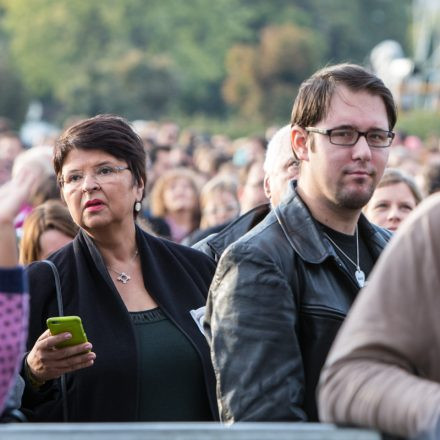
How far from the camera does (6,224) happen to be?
3439mm

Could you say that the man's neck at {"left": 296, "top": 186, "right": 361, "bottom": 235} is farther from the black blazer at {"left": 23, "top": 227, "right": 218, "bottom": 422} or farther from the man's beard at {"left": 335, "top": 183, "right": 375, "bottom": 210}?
the black blazer at {"left": 23, "top": 227, "right": 218, "bottom": 422}

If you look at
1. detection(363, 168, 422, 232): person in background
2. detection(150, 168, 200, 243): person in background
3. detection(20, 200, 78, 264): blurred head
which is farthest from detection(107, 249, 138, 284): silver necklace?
detection(150, 168, 200, 243): person in background

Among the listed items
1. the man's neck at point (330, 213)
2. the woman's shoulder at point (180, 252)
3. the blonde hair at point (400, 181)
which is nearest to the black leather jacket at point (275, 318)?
the man's neck at point (330, 213)

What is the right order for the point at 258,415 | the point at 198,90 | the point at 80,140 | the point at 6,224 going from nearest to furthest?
1. the point at 6,224
2. the point at 258,415
3. the point at 80,140
4. the point at 198,90

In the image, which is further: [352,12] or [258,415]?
[352,12]

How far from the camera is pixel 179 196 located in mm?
11148

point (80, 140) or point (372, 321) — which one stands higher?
point (80, 140)

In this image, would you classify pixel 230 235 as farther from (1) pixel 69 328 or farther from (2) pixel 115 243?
(1) pixel 69 328

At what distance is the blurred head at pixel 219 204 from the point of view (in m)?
10.5

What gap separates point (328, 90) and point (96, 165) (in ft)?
5.21

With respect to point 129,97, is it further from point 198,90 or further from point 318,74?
point 318,74

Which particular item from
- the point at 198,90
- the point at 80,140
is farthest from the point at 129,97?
the point at 80,140

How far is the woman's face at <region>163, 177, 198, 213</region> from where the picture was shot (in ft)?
36.5

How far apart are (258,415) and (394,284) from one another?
3.43ft
